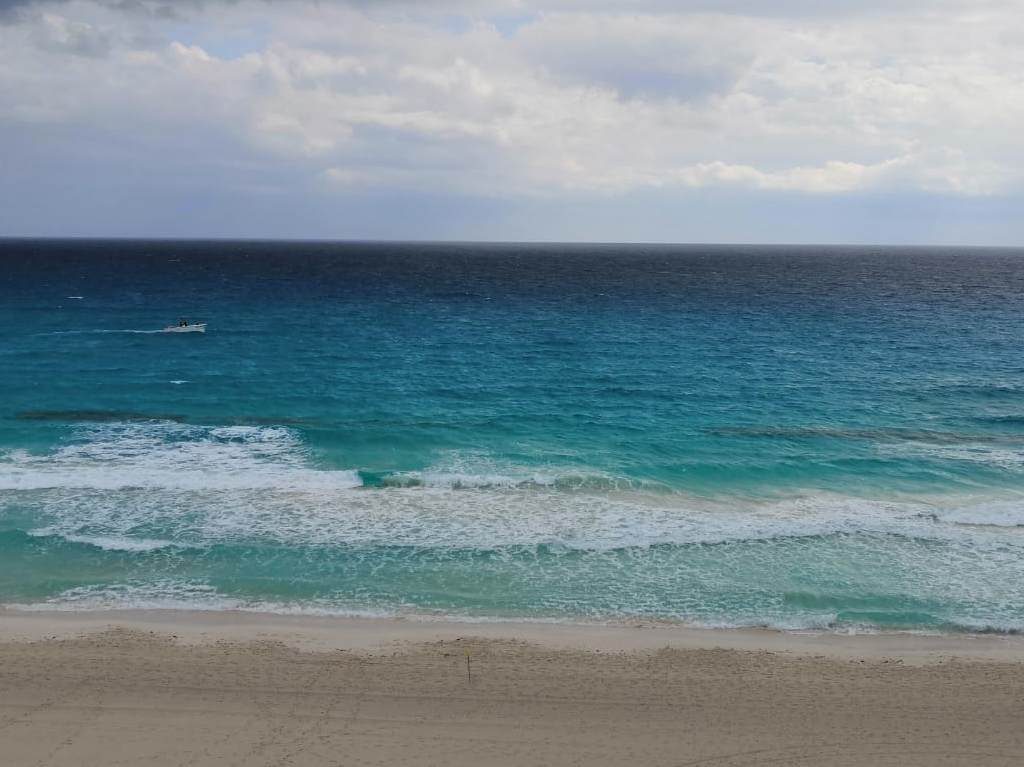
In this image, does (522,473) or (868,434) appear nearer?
(522,473)

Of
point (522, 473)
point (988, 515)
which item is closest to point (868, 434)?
point (988, 515)

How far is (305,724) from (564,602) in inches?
341

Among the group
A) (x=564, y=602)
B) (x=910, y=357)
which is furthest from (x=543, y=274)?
(x=564, y=602)

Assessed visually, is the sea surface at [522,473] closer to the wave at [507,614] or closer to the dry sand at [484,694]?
the wave at [507,614]

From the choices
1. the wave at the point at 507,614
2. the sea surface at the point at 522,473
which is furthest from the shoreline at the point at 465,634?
the sea surface at the point at 522,473

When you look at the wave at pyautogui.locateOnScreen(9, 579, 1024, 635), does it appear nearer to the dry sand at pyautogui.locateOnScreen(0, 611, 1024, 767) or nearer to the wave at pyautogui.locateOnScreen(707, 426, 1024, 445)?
the dry sand at pyautogui.locateOnScreen(0, 611, 1024, 767)

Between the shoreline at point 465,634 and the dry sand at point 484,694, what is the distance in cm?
7

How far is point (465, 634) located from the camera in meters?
20.3

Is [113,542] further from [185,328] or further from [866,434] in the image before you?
[185,328]

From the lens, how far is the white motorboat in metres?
65.3

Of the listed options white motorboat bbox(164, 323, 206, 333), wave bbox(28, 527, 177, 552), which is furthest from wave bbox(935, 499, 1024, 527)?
white motorboat bbox(164, 323, 206, 333)

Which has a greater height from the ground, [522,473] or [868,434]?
[868,434]

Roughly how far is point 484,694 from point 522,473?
15.2m

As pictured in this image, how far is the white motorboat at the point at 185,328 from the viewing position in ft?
214
